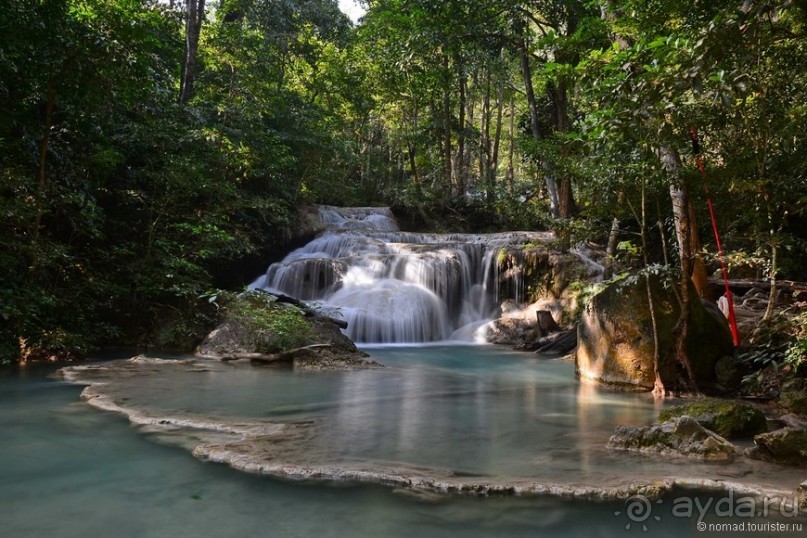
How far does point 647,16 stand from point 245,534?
814cm

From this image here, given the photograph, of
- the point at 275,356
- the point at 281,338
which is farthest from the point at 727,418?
the point at 281,338

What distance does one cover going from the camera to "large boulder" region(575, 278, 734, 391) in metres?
7.09

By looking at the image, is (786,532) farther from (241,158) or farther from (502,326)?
(241,158)

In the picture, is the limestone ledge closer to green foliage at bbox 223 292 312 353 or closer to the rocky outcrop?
the rocky outcrop

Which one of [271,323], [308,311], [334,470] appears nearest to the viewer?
[334,470]

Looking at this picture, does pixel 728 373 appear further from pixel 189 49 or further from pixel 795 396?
pixel 189 49

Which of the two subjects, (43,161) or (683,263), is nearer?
(683,263)

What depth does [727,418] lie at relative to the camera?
470 centimetres

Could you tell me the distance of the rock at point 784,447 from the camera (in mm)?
3818

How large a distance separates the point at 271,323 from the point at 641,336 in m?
5.93

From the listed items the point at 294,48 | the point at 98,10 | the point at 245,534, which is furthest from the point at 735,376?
the point at 294,48

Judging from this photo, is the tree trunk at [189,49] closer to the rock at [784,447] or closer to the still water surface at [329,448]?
the still water surface at [329,448]

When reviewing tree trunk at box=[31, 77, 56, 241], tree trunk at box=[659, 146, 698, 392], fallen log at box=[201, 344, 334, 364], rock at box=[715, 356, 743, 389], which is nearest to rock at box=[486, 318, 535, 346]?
fallen log at box=[201, 344, 334, 364]

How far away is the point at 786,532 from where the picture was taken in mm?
2824
